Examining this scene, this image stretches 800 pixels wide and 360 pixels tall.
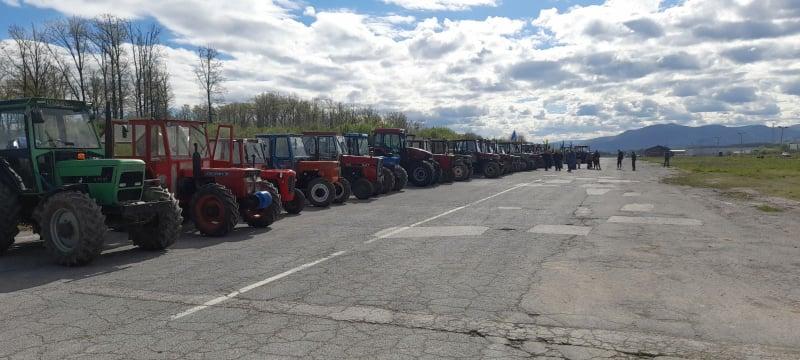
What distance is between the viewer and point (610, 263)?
8773 mm

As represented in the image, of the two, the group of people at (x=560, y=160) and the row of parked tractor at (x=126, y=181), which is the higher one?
the row of parked tractor at (x=126, y=181)

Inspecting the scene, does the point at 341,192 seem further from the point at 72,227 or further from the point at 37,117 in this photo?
the point at 37,117

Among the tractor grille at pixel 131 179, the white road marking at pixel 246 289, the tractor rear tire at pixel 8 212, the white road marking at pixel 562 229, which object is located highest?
the tractor grille at pixel 131 179

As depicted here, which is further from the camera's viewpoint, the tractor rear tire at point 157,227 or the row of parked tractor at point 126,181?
the tractor rear tire at point 157,227

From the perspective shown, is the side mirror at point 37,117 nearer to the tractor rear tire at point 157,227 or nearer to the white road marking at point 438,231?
the tractor rear tire at point 157,227

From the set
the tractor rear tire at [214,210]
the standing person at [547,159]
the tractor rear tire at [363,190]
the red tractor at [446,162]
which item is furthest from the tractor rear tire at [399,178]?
the standing person at [547,159]

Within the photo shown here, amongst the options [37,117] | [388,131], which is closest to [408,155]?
[388,131]

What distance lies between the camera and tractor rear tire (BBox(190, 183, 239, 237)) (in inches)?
441

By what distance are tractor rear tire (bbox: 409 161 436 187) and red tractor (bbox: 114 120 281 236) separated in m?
15.1

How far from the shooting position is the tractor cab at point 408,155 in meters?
26.3

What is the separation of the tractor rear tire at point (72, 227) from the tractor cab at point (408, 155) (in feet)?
55.4

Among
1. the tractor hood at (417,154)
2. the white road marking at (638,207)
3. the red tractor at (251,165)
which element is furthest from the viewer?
the tractor hood at (417,154)

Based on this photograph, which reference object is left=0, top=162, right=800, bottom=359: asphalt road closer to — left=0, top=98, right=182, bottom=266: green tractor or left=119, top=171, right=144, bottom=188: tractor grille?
left=0, top=98, right=182, bottom=266: green tractor

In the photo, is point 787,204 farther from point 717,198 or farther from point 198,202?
point 198,202
